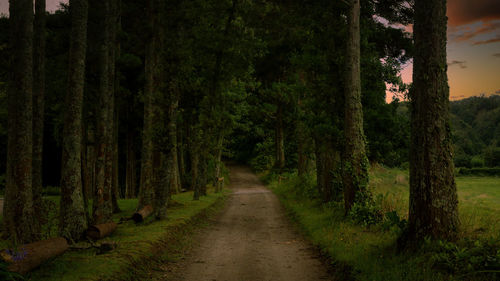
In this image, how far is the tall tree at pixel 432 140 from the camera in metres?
7.25

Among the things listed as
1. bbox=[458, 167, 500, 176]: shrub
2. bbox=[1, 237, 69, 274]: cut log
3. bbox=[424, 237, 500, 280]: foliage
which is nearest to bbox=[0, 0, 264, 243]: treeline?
bbox=[1, 237, 69, 274]: cut log

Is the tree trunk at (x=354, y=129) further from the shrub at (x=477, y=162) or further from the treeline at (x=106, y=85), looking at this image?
the shrub at (x=477, y=162)

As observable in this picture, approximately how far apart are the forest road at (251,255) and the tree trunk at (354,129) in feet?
9.16

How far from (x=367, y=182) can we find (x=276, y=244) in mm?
4420

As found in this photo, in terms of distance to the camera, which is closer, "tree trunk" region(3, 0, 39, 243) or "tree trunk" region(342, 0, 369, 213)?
"tree trunk" region(3, 0, 39, 243)

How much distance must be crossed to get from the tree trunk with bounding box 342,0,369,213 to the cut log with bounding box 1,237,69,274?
965cm

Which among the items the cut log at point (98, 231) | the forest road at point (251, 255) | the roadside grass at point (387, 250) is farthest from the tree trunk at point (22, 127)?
the roadside grass at point (387, 250)

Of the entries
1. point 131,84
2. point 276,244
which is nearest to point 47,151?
point 131,84

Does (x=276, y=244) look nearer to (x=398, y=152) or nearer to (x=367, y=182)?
(x=367, y=182)

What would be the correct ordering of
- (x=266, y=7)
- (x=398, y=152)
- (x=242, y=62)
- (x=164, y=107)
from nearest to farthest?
(x=164, y=107) < (x=398, y=152) < (x=266, y=7) < (x=242, y=62)

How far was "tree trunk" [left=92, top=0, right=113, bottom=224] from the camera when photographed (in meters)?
13.0

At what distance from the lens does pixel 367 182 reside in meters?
13.5

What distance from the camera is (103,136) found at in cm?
1313

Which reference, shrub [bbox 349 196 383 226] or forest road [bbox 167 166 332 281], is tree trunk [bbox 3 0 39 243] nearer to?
forest road [bbox 167 166 332 281]
